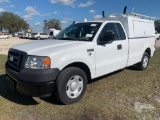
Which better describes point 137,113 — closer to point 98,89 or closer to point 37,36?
point 98,89

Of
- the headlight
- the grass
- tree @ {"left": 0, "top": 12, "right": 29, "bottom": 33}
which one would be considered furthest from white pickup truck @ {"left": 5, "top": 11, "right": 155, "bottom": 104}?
tree @ {"left": 0, "top": 12, "right": 29, "bottom": 33}

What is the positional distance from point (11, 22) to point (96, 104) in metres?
78.3

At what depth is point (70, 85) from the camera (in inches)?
164

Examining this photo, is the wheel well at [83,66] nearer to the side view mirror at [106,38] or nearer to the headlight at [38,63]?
the headlight at [38,63]

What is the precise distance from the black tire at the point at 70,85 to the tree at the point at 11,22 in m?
75.5

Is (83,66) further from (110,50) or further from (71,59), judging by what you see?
(110,50)

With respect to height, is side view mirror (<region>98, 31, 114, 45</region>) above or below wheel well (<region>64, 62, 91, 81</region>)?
above

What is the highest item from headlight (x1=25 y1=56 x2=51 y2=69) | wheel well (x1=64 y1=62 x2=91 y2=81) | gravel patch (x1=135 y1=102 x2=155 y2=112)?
headlight (x1=25 y1=56 x2=51 y2=69)

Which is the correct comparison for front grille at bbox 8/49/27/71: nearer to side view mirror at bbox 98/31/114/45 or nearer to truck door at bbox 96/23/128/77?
truck door at bbox 96/23/128/77

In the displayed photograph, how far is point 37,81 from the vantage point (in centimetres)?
357

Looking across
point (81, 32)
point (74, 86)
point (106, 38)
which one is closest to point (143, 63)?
point (106, 38)

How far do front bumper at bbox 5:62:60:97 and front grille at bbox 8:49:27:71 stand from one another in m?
0.15

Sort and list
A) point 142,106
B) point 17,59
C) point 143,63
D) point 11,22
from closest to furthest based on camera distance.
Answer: point 17,59 → point 142,106 → point 143,63 → point 11,22

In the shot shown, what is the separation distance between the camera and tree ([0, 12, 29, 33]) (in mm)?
73312
